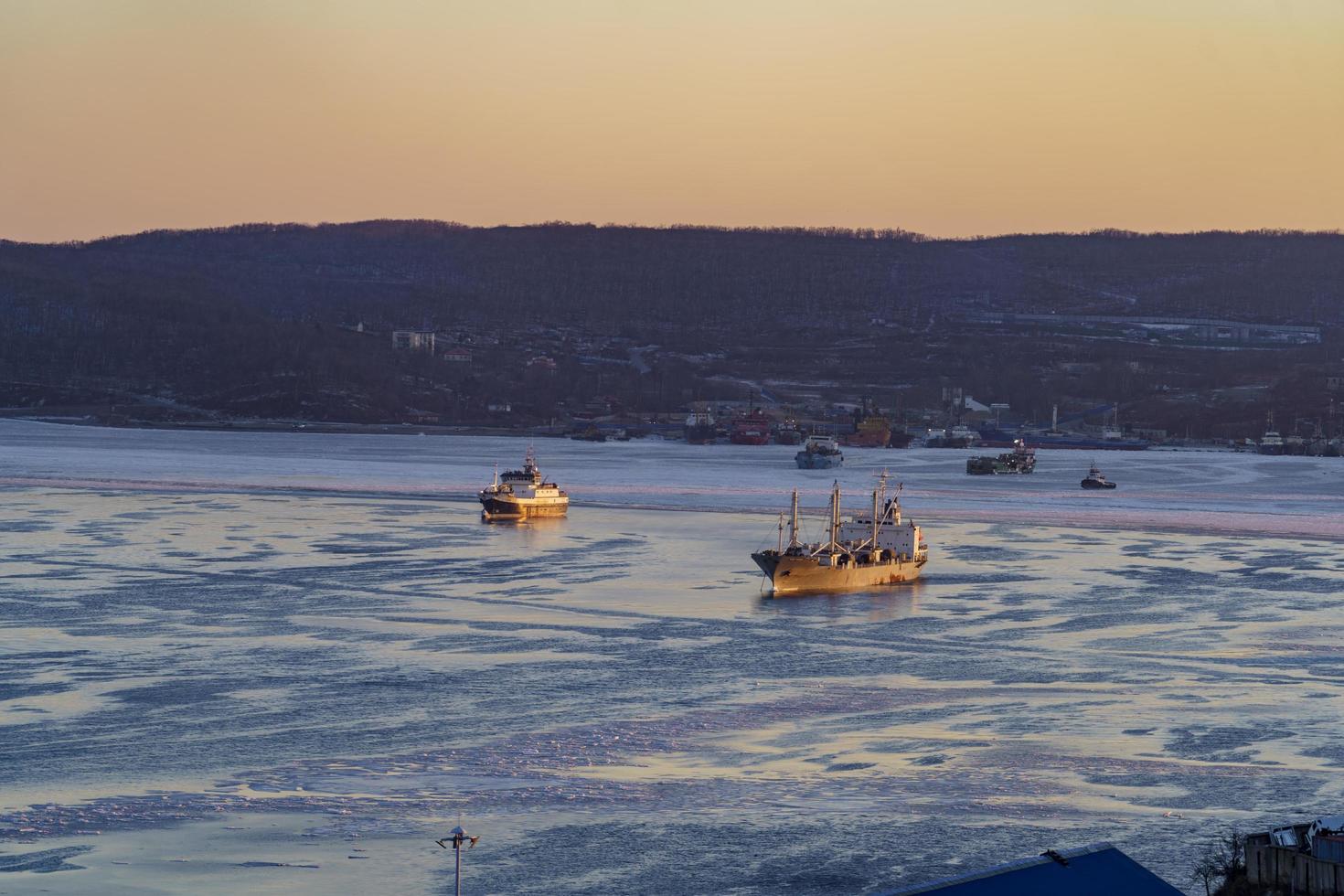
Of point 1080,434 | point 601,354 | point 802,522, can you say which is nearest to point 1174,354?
point 1080,434

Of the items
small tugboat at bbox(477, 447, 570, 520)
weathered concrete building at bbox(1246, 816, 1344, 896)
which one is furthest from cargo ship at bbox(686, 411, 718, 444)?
weathered concrete building at bbox(1246, 816, 1344, 896)

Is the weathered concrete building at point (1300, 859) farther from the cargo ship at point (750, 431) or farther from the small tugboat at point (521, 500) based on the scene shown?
the cargo ship at point (750, 431)

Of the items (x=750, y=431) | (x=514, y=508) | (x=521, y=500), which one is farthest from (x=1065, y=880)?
(x=750, y=431)

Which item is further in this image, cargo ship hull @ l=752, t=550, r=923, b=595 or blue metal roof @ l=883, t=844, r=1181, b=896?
cargo ship hull @ l=752, t=550, r=923, b=595

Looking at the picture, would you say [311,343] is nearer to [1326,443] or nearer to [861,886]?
[1326,443]

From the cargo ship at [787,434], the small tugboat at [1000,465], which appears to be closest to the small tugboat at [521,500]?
the small tugboat at [1000,465]

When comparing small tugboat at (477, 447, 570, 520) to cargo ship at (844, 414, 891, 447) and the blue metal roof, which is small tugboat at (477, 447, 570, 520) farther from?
cargo ship at (844, 414, 891, 447)
